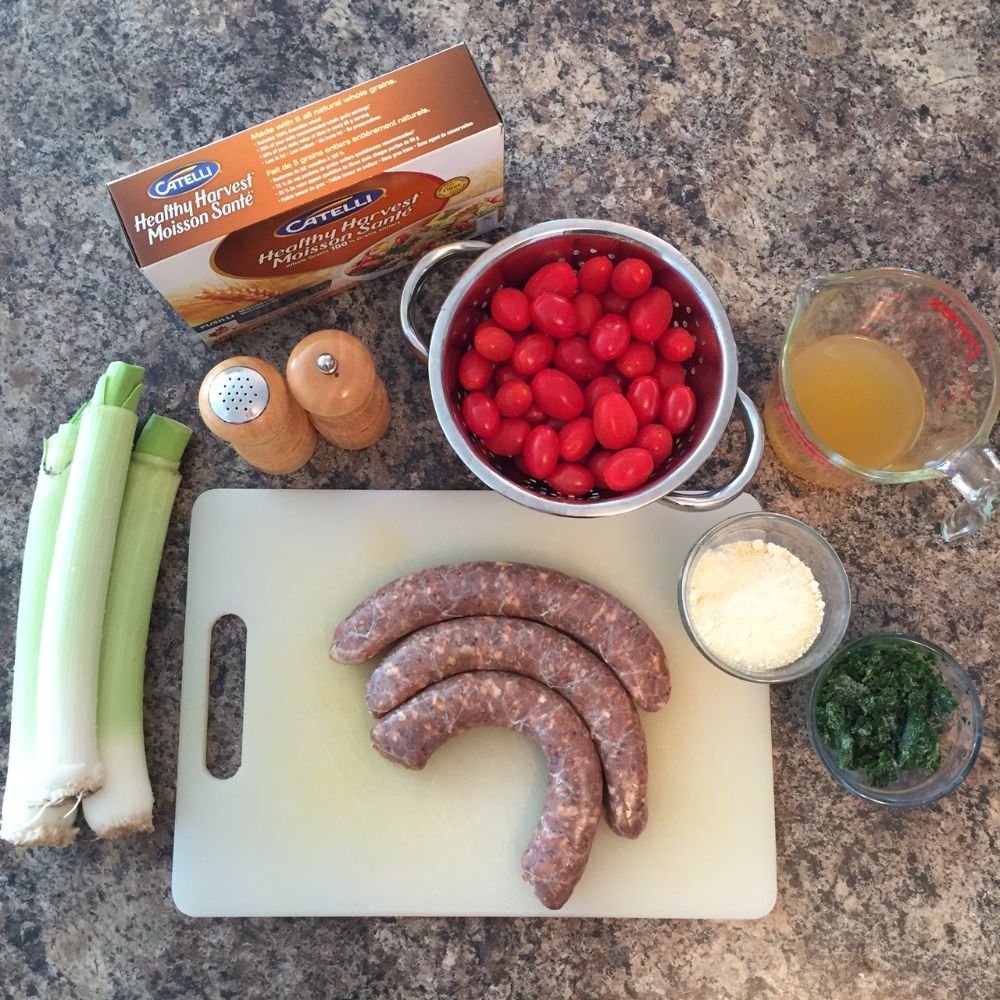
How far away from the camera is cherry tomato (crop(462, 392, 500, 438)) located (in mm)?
1388

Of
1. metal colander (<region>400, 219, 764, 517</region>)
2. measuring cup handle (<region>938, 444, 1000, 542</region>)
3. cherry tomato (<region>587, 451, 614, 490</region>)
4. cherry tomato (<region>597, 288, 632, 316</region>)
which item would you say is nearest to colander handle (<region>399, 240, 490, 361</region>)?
metal colander (<region>400, 219, 764, 517</region>)

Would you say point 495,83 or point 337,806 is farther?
point 495,83

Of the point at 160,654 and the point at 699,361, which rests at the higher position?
the point at 699,361

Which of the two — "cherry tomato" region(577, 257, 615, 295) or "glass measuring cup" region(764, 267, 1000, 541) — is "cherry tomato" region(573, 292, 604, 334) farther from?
"glass measuring cup" region(764, 267, 1000, 541)

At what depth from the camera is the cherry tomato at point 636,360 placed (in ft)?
4.63

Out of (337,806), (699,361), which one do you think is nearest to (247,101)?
(699,361)

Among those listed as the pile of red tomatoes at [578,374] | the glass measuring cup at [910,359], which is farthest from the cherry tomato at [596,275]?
the glass measuring cup at [910,359]

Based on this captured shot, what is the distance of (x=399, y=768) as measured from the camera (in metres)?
1.55

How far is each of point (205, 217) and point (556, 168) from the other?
70 centimetres

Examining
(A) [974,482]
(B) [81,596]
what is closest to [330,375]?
(B) [81,596]

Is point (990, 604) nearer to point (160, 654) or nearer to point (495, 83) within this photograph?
point (495, 83)

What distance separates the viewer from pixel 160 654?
1590mm

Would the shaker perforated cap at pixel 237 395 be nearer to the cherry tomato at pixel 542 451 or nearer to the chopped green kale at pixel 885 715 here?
the cherry tomato at pixel 542 451

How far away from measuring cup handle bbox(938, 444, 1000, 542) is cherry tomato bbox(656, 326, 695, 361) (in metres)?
0.44
